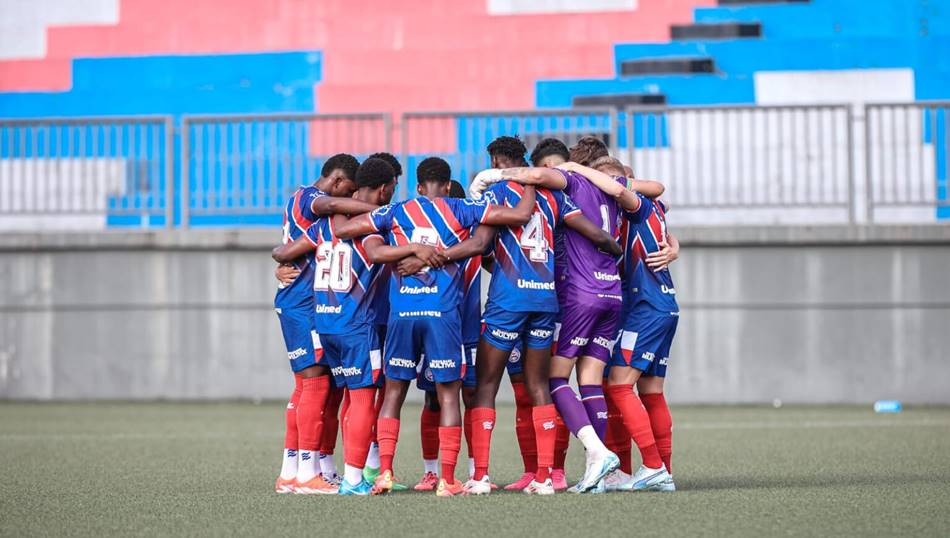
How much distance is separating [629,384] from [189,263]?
7.98 metres

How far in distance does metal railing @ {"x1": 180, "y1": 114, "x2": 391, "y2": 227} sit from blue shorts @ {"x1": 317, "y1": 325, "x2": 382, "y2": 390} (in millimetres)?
7224

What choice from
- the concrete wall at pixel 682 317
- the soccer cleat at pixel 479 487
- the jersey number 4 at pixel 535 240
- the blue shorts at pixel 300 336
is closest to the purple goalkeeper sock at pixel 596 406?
the soccer cleat at pixel 479 487

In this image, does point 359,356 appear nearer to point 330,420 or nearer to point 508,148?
point 330,420

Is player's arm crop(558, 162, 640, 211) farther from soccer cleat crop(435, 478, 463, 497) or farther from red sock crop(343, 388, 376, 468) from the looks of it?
soccer cleat crop(435, 478, 463, 497)

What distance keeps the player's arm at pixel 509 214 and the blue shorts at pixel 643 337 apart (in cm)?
87

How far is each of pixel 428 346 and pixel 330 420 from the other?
3.21 feet

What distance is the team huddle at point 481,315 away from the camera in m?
6.77

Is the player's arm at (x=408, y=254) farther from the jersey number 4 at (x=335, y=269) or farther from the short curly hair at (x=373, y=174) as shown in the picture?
the short curly hair at (x=373, y=174)

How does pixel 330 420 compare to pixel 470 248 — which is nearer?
pixel 470 248

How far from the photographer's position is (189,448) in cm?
974

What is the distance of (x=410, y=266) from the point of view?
673 cm

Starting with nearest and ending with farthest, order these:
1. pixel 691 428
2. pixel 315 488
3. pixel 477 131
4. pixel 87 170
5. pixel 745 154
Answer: pixel 315 488 < pixel 691 428 < pixel 745 154 < pixel 477 131 < pixel 87 170

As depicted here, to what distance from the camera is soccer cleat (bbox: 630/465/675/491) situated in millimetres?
6926

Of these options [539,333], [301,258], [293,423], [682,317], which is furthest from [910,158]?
[293,423]
